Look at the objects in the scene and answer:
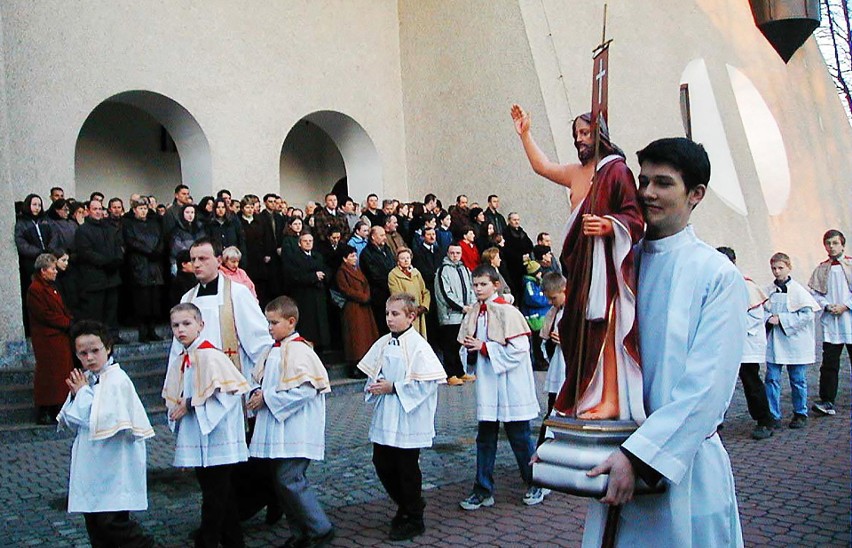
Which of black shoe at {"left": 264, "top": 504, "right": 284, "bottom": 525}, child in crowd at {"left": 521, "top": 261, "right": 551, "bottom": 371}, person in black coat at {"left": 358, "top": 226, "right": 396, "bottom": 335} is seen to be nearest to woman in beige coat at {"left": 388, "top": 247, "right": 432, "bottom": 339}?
person in black coat at {"left": 358, "top": 226, "right": 396, "bottom": 335}

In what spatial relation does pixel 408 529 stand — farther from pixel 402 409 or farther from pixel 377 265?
pixel 377 265

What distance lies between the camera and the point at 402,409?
5414mm

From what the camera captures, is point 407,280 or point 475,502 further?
point 407,280

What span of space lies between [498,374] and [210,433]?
2298 mm

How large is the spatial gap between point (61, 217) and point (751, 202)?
15472 mm

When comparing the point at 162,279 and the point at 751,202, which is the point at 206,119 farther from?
the point at 751,202

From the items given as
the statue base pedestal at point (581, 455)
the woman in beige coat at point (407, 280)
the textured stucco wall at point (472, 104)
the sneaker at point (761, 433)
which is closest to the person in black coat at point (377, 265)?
the woman in beige coat at point (407, 280)

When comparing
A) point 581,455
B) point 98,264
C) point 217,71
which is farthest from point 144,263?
point 581,455

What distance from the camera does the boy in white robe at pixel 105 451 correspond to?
464cm

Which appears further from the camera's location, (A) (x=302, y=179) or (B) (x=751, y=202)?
(B) (x=751, y=202)

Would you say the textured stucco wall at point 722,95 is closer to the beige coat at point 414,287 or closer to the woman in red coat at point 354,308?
the beige coat at point 414,287

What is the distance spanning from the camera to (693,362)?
2381 millimetres

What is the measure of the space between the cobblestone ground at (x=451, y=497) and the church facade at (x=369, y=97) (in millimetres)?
5308

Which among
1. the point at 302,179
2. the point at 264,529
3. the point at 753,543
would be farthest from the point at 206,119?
the point at 753,543
